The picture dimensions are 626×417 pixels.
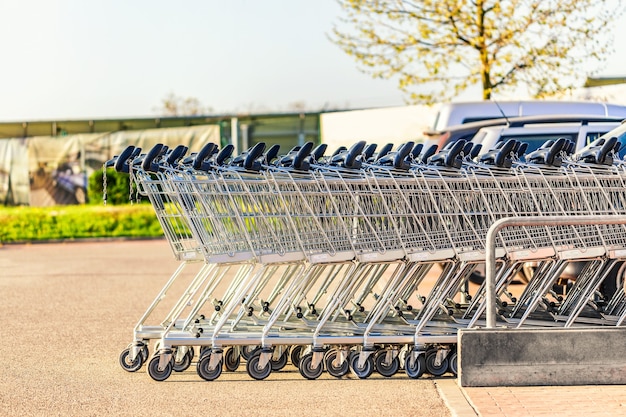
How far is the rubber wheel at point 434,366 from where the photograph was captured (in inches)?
340

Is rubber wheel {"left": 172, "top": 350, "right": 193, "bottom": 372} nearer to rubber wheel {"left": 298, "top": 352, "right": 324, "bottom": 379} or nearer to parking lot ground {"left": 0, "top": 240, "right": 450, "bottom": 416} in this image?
parking lot ground {"left": 0, "top": 240, "right": 450, "bottom": 416}

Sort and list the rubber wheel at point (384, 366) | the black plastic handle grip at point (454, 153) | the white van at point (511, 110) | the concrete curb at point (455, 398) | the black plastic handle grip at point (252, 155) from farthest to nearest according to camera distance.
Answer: the white van at point (511, 110) < the black plastic handle grip at point (454, 153) < the rubber wheel at point (384, 366) < the black plastic handle grip at point (252, 155) < the concrete curb at point (455, 398)

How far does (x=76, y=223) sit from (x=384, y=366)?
20.9 meters

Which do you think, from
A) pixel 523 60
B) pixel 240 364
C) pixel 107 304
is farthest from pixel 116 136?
pixel 240 364

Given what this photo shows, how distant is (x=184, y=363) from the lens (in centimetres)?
907

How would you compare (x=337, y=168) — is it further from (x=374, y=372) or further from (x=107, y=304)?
(x=107, y=304)

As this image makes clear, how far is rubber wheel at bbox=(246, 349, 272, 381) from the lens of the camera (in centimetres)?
857

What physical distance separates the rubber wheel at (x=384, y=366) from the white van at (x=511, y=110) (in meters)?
10.0

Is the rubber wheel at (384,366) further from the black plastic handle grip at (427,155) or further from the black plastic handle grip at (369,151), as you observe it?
the black plastic handle grip at (369,151)

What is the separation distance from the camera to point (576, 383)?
807cm

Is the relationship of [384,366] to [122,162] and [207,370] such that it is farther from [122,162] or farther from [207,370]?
[122,162]

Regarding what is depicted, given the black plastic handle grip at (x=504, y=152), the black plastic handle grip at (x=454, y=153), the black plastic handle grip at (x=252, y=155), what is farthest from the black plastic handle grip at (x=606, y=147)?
the black plastic handle grip at (x=252, y=155)

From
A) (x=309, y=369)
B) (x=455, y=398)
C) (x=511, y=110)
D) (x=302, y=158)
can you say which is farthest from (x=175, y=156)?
(x=511, y=110)

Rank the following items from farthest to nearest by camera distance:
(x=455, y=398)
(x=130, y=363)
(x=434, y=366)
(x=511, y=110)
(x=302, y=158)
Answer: (x=511, y=110) < (x=130, y=363) < (x=434, y=366) < (x=302, y=158) < (x=455, y=398)
